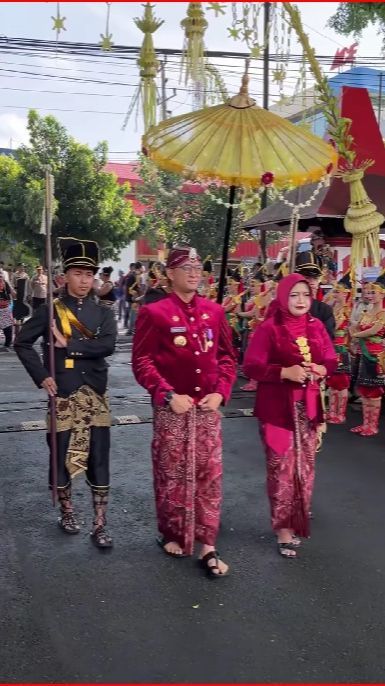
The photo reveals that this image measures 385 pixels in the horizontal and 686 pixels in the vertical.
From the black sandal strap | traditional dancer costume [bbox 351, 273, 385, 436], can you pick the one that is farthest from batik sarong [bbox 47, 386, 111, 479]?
traditional dancer costume [bbox 351, 273, 385, 436]

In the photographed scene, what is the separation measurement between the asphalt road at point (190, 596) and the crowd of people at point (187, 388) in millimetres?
198

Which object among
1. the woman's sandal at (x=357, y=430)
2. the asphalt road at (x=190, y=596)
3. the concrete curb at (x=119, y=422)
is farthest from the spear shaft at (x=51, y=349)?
the woman's sandal at (x=357, y=430)

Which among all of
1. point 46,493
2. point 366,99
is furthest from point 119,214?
point 46,493

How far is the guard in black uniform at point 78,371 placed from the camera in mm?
4199

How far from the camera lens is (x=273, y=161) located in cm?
429

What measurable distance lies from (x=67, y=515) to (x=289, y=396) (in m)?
1.71

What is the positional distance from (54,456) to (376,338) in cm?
437

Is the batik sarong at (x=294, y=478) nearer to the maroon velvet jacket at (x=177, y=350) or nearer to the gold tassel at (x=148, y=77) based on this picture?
the maroon velvet jacket at (x=177, y=350)

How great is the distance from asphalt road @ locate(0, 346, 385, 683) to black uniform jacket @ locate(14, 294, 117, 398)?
1.04m

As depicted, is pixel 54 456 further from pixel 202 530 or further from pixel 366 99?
pixel 366 99

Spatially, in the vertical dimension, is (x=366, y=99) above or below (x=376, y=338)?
above

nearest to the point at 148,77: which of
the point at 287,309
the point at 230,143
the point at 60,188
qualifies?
the point at 230,143

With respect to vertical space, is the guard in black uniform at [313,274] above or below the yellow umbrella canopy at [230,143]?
below

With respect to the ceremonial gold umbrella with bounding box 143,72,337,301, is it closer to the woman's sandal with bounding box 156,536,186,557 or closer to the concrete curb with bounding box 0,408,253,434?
the woman's sandal with bounding box 156,536,186,557
